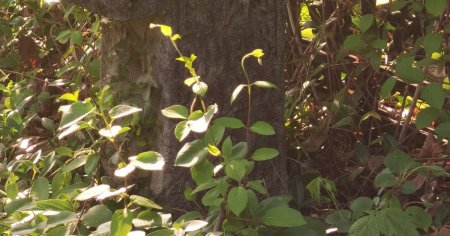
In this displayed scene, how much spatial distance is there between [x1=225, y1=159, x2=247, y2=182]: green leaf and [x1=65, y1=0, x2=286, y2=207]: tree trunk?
0.38m

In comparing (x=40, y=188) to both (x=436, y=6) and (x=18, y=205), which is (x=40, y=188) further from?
(x=436, y=6)

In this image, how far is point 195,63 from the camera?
2.34 m

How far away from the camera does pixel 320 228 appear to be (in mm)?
2260

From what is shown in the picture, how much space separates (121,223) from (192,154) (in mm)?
249

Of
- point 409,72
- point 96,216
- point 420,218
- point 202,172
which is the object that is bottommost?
point 420,218

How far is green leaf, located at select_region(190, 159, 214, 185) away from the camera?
207 centimetres

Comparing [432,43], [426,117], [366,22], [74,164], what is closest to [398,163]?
[426,117]

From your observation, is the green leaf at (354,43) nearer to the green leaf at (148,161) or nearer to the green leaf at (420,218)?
the green leaf at (420,218)

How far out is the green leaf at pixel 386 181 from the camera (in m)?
2.24

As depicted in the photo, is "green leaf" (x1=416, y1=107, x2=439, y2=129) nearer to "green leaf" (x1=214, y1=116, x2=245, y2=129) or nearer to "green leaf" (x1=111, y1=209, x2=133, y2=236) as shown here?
"green leaf" (x1=214, y1=116, x2=245, y2=129)

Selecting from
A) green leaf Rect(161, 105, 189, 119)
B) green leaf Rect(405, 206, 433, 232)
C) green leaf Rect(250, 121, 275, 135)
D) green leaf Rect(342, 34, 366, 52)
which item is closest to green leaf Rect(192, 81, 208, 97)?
green leaf Rect(161, 105, 189, 119)

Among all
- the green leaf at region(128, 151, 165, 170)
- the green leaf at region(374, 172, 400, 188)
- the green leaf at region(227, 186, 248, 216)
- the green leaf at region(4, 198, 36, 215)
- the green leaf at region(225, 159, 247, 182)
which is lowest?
the green leaf at region(374, 172, 400, 188)

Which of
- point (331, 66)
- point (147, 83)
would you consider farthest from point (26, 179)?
point (331, 66)

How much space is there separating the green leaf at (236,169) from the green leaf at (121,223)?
28 cm
